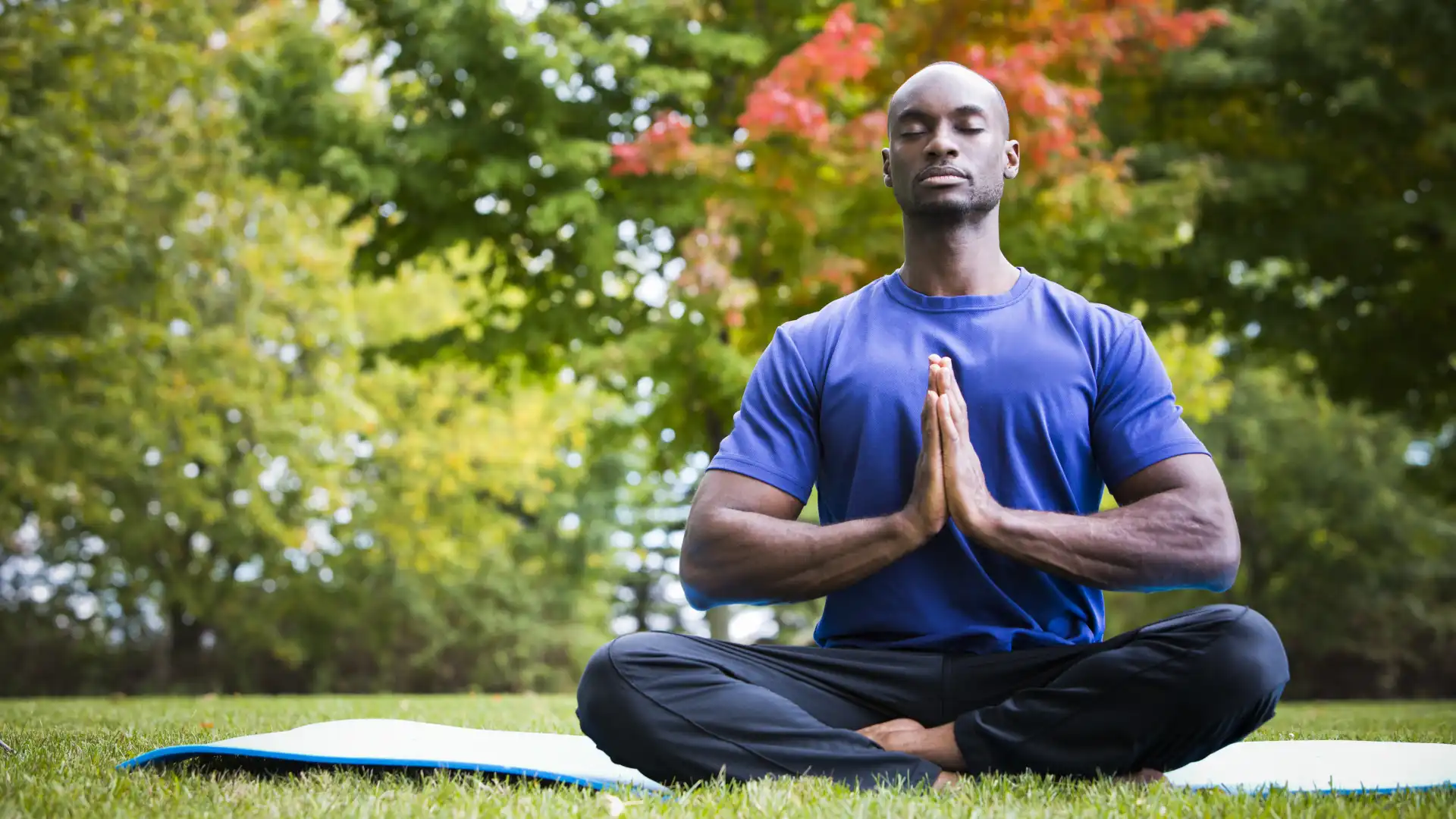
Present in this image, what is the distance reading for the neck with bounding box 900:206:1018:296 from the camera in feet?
11.6

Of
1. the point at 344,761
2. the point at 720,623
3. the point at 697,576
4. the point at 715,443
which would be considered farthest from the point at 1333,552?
the point at 344,761

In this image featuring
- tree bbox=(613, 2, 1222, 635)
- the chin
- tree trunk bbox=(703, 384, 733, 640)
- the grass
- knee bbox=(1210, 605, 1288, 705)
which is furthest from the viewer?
tree trunk bbox=(703, 384, 733, 640)

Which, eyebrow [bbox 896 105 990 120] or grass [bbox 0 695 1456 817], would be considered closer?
grass [bbox 0 695 1456 817]

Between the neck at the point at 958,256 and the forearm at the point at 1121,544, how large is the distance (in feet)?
2.49

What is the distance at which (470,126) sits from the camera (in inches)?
362

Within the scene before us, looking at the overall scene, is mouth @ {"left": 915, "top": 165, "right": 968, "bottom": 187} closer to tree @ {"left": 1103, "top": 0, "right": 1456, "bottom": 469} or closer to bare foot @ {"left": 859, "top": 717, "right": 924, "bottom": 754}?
bare foot @ {"left": 859, "top": 717, "right": 924, "bottom": 754}

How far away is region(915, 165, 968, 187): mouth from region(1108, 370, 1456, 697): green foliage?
1763 centimetres

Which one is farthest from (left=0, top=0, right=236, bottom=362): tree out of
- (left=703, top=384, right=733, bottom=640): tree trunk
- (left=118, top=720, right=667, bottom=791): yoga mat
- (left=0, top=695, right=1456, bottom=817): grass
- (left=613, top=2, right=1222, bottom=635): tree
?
(left=118, top=720, right=667, bottom=791): yoga mat

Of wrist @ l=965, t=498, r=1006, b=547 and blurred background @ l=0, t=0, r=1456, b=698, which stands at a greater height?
blurred background @ l=0, t=0, r=1456, b=698

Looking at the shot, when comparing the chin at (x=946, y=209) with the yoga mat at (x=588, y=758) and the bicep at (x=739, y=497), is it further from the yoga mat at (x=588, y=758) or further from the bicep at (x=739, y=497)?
the yoga mat at (x=588, y=758)

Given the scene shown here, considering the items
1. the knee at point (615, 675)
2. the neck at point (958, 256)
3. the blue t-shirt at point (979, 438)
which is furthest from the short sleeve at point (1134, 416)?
the knee at point (615, 675)

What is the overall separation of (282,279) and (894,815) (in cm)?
1500

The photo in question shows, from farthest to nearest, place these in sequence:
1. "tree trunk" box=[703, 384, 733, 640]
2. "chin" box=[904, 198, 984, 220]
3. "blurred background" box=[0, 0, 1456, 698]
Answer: "tree trunk" box=[703, 384, 733, 640] → "blurred background" box=[0, 0, 1456, 698] → "chin" box=[904, 198, 984, 220]

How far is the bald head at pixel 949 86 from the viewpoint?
11.4ft
